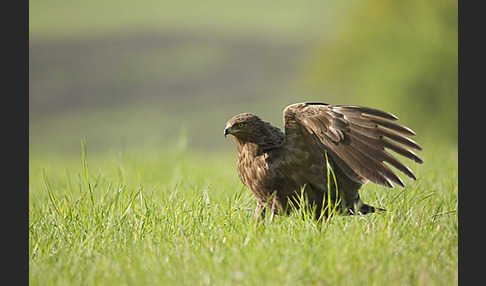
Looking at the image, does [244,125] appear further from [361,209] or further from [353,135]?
[361,209]

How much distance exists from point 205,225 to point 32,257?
118cm

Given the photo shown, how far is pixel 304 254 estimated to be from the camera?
2.98 metres

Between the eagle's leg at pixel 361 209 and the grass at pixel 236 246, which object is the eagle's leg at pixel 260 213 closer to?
the grass at pixel 236 246

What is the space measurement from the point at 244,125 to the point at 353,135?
2.74ft

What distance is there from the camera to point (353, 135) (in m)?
3.83

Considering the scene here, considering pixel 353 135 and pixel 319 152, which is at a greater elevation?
pixel 353 135

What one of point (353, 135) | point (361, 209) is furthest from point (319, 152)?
Result: point (361, 209)

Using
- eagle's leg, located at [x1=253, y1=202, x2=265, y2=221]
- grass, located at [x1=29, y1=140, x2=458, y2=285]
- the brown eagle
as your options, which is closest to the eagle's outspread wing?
the brown eagle

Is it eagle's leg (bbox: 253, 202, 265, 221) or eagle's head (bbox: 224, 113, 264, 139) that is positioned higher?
eagle's head (bbox: 224, 113, 264, 139)

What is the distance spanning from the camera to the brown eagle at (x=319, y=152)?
376cm

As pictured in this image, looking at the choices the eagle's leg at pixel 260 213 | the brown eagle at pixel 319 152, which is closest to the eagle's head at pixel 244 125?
the brown eagle at pixel 319 152

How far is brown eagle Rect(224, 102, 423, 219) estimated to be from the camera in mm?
3764

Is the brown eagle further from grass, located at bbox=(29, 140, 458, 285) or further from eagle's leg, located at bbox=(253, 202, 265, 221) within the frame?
grass, located at bbox=(29, 140, 458, 285)

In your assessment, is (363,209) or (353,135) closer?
(353,135)
